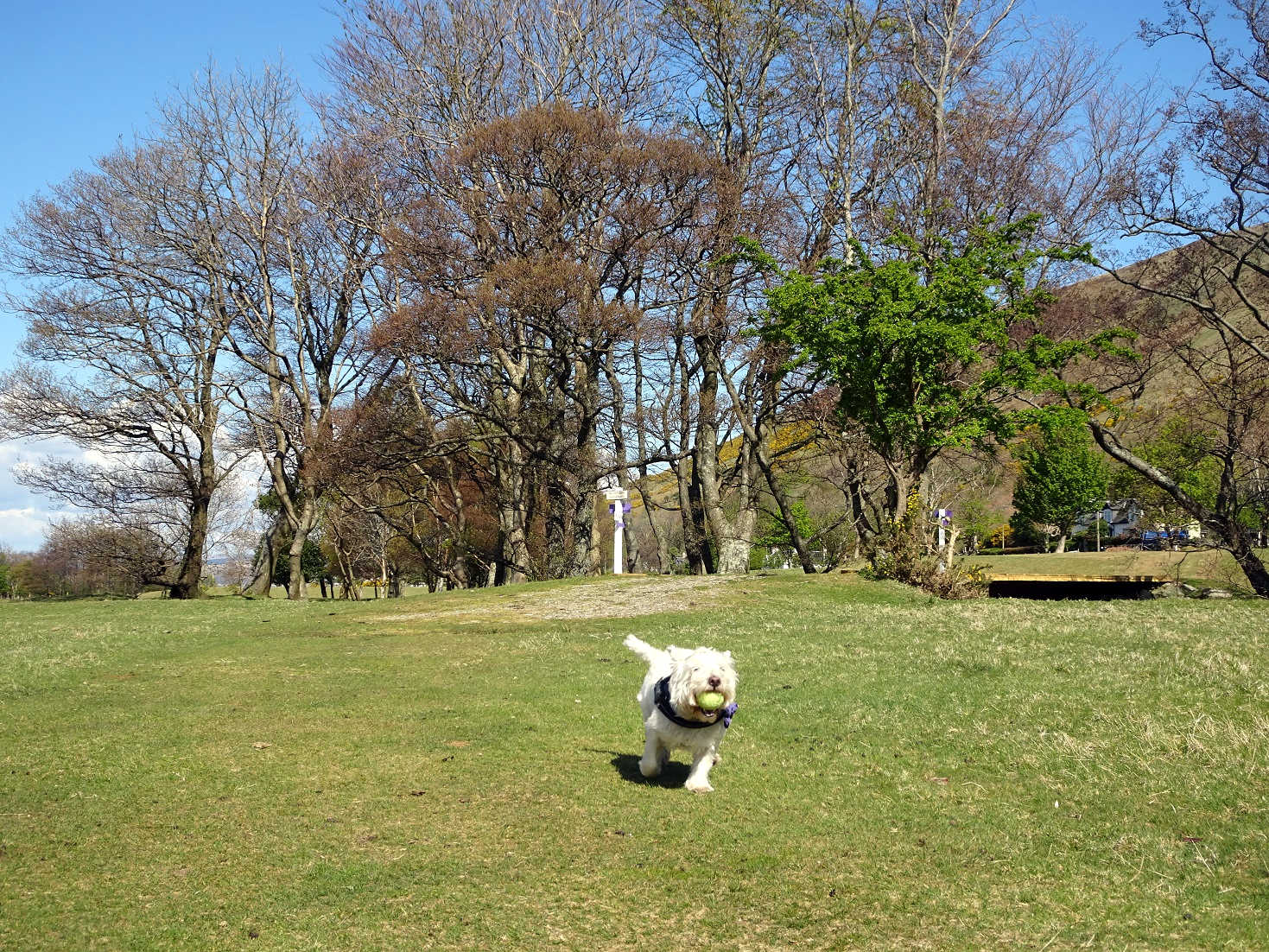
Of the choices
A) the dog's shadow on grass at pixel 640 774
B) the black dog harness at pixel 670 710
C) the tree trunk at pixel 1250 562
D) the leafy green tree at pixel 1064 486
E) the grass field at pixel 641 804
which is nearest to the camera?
the grass field at pixel 641 804

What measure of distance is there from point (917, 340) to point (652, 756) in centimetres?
1732

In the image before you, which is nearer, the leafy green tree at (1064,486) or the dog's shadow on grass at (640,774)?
the dog's shadow on grass at (640,774)

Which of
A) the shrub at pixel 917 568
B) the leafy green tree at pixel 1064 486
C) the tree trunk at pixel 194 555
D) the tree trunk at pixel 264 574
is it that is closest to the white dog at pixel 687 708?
the shrub at pixel 917 568

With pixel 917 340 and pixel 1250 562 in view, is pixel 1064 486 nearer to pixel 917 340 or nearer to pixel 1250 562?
pixel 1250 562

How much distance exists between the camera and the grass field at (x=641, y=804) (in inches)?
222

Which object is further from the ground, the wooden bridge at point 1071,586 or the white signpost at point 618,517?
the white signpost at point 618,517

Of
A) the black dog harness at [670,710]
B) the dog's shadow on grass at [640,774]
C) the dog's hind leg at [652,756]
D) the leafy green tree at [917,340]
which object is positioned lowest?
the dog's shadow on grass at [640,774]

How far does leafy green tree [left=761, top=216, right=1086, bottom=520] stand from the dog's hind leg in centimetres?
1653

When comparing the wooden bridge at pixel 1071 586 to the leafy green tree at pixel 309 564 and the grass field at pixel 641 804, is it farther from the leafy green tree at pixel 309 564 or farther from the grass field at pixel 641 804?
the leafy green tree at pixel 309 564

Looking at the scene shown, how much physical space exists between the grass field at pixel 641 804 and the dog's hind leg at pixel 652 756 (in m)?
0.22

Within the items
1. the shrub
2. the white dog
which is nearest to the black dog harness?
the white dog

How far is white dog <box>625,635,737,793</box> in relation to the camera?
7.45m

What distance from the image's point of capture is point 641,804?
25.8ft

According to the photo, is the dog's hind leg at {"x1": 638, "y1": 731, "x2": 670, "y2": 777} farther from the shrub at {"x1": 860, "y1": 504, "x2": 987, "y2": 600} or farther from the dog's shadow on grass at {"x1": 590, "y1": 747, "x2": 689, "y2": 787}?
the shrub at {"x1": 860, "y1": 504, "x2": 987, "y2": 600}
